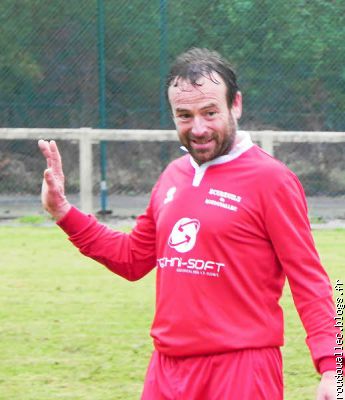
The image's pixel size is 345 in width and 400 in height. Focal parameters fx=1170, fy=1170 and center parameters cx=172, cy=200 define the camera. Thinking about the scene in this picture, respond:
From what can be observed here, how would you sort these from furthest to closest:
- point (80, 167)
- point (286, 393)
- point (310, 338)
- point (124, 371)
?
point (80, 167) → point (124, 371) → point (286, 393) → point (310, 338)

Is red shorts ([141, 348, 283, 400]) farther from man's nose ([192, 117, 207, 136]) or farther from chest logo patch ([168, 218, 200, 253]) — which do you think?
man's nose ([192, 117, 207, 136])

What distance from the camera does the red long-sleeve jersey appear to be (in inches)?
138

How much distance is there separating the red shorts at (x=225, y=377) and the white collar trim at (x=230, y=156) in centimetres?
55

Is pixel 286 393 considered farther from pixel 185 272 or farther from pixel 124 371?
pixel 185 272

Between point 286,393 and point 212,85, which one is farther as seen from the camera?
point 286,393

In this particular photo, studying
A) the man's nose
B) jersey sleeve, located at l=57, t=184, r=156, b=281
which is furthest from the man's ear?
jersey sleeve, located at l=57, t=184, r=156, b=281

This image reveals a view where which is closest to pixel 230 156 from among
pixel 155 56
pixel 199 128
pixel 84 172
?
pixel 199 128

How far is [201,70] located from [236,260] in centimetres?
60

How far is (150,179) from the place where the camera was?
51.4ft

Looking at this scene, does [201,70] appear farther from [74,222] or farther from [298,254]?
[74,222]

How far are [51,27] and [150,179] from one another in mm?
2403

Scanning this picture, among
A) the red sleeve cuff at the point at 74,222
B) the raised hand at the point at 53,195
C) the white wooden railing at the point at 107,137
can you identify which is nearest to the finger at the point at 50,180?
the raised hand at the point at 53,195

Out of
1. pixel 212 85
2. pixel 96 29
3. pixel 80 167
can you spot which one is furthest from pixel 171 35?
pixel 212 85

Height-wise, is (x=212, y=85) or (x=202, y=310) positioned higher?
(x=212, y=85)
